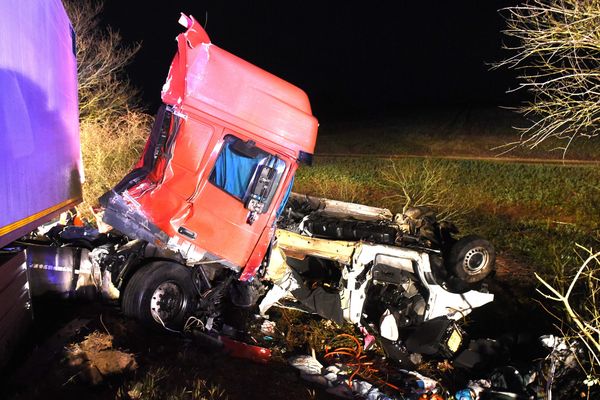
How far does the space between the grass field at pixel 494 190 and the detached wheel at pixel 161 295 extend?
4563 millimetres

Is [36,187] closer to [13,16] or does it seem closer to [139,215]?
[139,215]

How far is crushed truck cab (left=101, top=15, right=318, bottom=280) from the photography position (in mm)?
4809

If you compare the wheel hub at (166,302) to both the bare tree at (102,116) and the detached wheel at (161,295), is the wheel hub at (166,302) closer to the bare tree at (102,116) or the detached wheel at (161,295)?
the detached wheel at (161,295)

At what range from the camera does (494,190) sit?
63.2 feet

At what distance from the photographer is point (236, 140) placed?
491cm

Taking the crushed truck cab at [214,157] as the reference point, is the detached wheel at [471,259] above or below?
below

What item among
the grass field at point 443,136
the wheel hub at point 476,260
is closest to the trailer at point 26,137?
the wheel hub at point 476,260

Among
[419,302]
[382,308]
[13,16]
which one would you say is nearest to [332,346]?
[382,308]

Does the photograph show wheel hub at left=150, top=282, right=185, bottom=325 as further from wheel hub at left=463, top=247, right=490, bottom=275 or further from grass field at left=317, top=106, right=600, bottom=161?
grass field at left=317, top=106, right=600, bottom=161

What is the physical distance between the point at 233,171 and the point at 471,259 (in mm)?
3026

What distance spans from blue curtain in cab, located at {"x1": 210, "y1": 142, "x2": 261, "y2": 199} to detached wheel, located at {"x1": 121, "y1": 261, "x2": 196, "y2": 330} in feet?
3.68

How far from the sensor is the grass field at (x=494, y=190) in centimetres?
1163

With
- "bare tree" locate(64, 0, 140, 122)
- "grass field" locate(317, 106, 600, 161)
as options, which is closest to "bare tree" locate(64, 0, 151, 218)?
"bare tree" locate(64, 0, 140, 122)

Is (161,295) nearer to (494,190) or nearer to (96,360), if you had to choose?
(96,360)
